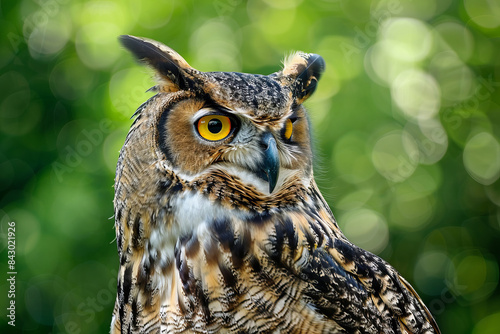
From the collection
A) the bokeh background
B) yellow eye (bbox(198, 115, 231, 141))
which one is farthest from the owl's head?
the bokeh background

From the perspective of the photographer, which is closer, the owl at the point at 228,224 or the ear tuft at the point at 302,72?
the owl at the point at 228,224

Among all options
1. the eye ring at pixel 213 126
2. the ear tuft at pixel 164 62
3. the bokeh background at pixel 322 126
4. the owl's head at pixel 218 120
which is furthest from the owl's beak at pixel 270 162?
the bokeh background at pixel 322 126

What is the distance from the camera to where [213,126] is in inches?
65.0

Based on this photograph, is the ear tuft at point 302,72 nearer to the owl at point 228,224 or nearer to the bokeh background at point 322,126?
the owl at point 228,224

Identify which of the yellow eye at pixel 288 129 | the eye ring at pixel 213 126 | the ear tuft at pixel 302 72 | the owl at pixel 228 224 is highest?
the ear tuft at pixel 302 72

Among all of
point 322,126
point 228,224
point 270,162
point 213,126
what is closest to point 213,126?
point 213,126

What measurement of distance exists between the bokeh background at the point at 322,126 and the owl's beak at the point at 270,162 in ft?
7.24

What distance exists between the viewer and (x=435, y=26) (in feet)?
19.3

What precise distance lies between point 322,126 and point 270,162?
3.09 meters

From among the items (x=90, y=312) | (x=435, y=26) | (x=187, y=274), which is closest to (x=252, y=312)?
(x=187, y=274)

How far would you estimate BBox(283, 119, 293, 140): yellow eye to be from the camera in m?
1.75

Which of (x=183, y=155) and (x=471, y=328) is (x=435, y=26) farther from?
(x=183, y=155)

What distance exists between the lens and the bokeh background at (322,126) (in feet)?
14.0

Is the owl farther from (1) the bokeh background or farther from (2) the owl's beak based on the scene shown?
(1) the bokeh background
